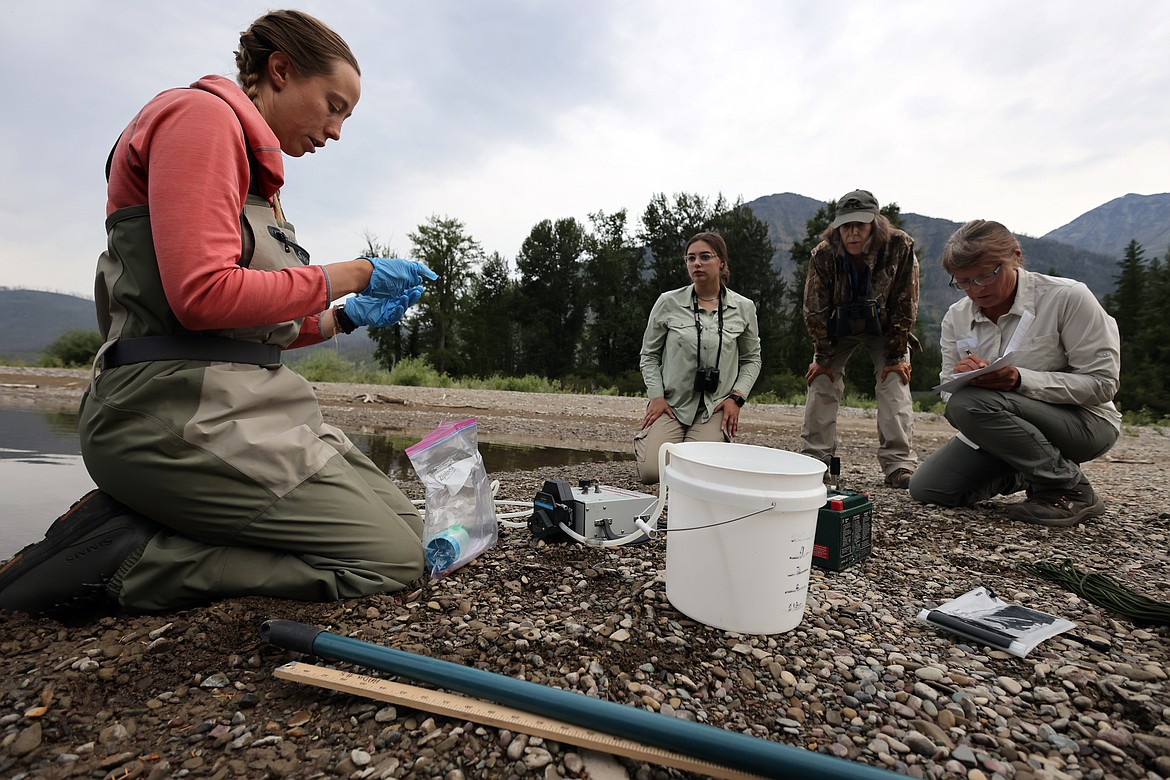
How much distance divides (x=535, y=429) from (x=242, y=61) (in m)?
7.65

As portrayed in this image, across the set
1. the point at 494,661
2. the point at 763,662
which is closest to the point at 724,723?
the point at 763,662

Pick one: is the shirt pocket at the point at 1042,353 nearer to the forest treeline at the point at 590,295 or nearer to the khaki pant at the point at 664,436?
the khaki pant at the point at 664,436

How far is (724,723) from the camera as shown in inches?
62.2

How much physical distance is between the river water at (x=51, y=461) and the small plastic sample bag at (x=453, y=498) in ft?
6.79

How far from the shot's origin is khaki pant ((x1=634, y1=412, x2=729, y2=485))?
4.72 meters

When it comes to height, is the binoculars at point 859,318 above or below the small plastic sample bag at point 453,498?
above

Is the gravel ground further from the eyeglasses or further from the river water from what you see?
the river water

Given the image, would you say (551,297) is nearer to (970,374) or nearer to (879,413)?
(879,413)

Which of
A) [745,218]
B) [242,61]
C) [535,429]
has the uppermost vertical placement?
[745,218]

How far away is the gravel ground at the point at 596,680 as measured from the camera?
1.43m

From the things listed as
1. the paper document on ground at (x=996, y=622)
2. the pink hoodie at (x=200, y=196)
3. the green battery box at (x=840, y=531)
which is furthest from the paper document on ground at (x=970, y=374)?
the pink hoodie at (x=200, y=196)

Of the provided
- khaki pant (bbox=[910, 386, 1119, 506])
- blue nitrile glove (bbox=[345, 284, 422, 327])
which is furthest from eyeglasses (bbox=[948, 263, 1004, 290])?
blue nitrile glove (bbox=[345, 284, 422, 327])

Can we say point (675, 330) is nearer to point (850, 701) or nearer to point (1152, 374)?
point (850, 701)

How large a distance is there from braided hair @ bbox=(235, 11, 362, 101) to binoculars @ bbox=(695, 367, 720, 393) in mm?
3356
